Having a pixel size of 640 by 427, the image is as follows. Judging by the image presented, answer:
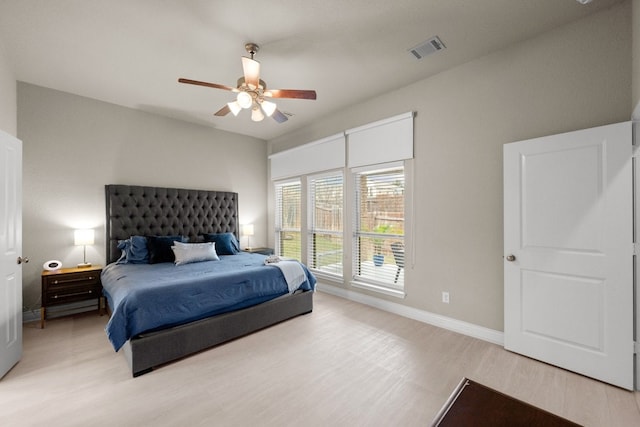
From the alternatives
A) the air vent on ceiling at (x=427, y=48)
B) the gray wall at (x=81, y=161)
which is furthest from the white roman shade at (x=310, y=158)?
the air vent on ceiling at (x=427, y=48)

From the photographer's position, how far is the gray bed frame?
236 cm

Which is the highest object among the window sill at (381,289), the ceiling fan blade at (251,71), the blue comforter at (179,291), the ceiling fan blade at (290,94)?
the ceiling fan blade at (251,71)

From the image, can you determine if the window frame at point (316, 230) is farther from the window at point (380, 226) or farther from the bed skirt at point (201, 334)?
the bed skirt at point (201, 334)

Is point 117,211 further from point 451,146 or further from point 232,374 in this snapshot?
point 451,146

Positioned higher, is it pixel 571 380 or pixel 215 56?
pixel 215 56

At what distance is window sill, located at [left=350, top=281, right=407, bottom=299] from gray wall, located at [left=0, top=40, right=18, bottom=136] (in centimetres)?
433

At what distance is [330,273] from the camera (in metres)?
4.52

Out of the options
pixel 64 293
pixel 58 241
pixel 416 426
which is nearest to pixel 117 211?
pixel 58 241

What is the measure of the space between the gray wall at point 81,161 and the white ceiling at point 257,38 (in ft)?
1.24

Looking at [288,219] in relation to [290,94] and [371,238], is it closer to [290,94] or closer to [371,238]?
[371,238]

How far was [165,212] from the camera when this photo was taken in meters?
4.36

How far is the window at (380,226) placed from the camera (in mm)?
3660

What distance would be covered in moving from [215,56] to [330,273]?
11.0 ft

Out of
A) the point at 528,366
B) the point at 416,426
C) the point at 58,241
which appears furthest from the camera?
the point at 58,241
